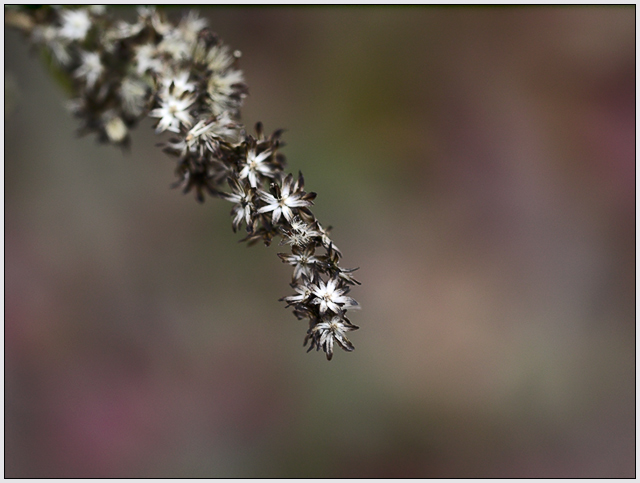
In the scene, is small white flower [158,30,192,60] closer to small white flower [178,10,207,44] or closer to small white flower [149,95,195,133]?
small white flower [178,10,207,44]

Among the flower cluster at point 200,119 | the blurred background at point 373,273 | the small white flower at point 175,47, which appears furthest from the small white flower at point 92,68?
the blurred background at point 373,273

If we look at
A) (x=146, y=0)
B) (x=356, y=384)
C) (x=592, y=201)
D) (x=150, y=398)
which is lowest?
(x=150, y=398)

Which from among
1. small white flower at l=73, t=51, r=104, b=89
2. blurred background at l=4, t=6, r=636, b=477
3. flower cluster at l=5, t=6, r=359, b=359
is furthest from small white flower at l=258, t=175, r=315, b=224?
blurred background at l=4, t=6, r=636, b=477

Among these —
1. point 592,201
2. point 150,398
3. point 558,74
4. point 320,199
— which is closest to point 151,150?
point 320,199

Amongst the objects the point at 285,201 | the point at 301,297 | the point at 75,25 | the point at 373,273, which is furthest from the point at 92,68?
the point at 373,273

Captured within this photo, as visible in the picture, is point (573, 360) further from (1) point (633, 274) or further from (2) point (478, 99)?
(2) point (478, 99)
